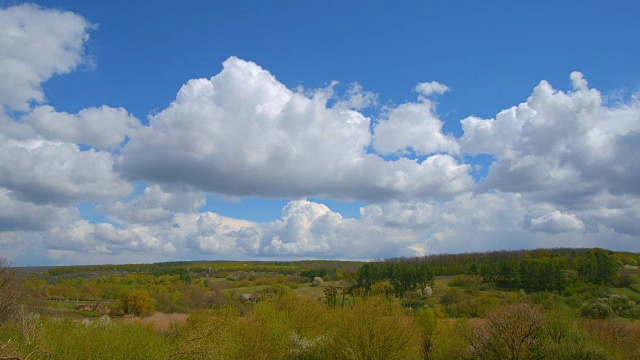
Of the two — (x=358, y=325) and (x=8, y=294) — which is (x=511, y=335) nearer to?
(x=358, y=325)

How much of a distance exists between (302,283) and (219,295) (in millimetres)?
49141

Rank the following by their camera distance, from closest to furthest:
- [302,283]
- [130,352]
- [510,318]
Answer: [130,352]
[510,318]
[302,283]

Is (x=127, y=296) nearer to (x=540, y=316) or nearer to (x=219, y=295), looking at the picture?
(x=219, y=295)

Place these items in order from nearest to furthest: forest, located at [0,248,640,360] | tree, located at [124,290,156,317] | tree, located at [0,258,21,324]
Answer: forest, located at [0,248,640,360]
tree, located at [0,258,21,324]
tree, located at [124,290,156,317]

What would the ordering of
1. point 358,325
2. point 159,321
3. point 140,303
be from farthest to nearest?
point 140,303 < point 159,321 < point 358,325

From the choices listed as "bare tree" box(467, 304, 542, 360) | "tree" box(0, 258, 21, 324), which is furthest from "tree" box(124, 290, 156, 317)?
"bare tree" box(467, 304, 542, 360)

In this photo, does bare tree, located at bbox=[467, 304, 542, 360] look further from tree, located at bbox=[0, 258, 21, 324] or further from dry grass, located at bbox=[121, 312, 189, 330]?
tree, located at bbox=[0, 258, 21, 324]

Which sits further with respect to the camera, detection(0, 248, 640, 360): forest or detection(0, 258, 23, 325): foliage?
detection(0, 258, 23, 325): foliage

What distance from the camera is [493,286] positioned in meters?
126

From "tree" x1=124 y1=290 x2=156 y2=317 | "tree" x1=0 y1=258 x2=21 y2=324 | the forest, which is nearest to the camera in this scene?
the forest

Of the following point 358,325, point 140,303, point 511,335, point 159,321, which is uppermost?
point 358,325

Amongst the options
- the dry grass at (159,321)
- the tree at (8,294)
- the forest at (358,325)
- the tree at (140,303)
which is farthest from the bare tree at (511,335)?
the tree at (140,303)

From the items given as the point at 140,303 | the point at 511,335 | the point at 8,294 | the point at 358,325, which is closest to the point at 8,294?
the point at 8,294

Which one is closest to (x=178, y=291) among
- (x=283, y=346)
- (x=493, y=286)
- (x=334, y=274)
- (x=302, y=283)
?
(x=302, y=283)
